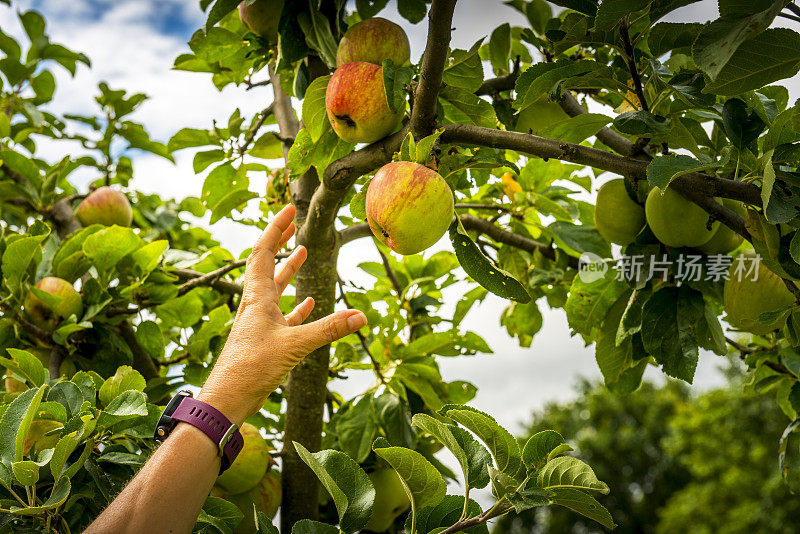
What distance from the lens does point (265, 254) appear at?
3.72 feet

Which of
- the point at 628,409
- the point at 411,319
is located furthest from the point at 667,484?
the point at 411,319

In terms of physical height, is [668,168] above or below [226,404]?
above

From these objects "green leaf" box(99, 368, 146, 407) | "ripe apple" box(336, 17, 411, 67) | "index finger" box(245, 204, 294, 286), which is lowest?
"green leaf" box(99, 368, 146, 407)

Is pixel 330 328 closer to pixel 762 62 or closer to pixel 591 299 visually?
pixel 762 62

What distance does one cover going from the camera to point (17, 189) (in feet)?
7.34

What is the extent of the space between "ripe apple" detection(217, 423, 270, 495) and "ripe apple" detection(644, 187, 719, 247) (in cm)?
101

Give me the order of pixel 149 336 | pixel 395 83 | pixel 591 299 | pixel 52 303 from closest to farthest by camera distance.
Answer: pixel 395 83
pixel 52 303
pixel 591 299
pixel 149 336

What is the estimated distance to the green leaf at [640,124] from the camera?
1152 mm

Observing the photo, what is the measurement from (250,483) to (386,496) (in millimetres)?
358

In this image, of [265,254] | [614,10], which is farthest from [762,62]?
[265,254]

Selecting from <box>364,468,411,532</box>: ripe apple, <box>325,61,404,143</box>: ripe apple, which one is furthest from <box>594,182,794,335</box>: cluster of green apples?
<box>364,468,411,532</box>: ripe apple

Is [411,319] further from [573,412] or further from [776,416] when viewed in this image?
[573,412]

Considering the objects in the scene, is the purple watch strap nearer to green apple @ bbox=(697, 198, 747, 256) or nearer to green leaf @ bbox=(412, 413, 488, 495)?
green leaf @ bbox=(412, 413, 488, 495)

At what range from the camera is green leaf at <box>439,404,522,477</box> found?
3.27 feet
